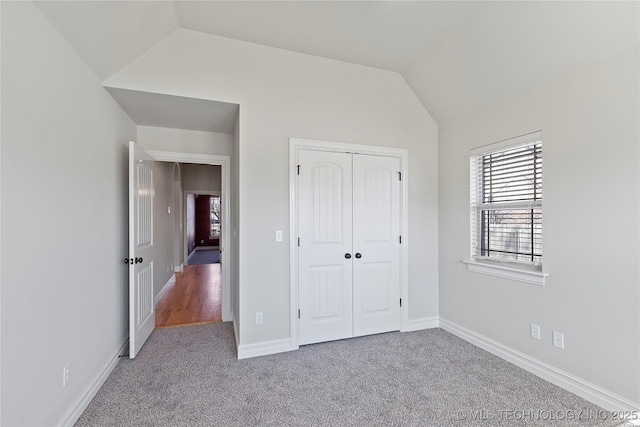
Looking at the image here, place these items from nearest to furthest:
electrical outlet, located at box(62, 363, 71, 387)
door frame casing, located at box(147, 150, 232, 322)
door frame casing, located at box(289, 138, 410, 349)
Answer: electrical outlet, located at box(62, 363, 71, 387) → door frame casing, located at box(289, 138, 410, 349) → door frame casing, located at box(147, 150, 232, 322)

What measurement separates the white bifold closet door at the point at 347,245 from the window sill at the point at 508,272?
80 centimetres

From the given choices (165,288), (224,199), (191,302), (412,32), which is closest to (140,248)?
(224,199)

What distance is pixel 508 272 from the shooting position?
2.67m

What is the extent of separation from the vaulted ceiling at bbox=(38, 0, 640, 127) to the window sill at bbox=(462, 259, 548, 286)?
1.60m

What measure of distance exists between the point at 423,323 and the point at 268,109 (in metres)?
2.96

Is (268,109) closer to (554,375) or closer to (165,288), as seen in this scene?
(554,375)

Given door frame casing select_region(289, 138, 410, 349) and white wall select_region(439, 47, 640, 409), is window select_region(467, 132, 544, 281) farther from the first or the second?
door frame casing select_region(289, 138, 410, 349)

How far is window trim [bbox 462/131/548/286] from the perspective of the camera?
2.46m

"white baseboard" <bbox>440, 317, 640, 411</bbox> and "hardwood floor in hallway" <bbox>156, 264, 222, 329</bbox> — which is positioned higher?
"white baseboard" <bbox>440, 317, 640, 411</bbox>

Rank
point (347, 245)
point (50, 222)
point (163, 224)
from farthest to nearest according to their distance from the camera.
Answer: point (163, 224) → point (347, 245) → point (50, 222)

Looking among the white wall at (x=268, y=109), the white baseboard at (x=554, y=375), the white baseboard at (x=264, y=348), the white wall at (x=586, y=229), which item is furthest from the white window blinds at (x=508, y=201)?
the white baseboard at (x=264, y=348)

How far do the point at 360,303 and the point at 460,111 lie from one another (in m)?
2.37

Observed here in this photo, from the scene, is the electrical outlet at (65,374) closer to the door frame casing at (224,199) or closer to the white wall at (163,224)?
the door frame casing at (224,199)

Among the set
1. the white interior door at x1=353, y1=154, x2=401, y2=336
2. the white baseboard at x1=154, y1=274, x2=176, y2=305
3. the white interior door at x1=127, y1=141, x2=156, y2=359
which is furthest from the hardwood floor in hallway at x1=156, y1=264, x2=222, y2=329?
the white interior door at x1=353, y1=154, x2=401, y2=336
